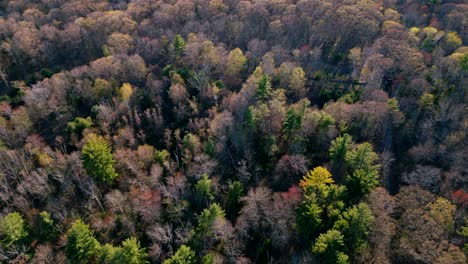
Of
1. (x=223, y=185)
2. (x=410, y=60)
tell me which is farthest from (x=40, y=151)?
(x=410, y=60)

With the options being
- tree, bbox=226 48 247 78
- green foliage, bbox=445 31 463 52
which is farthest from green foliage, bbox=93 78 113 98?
green foliage, bbox=445 31 463 52

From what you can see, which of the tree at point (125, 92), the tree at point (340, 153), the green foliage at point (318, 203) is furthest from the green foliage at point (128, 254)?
the tree at point (125, 92)

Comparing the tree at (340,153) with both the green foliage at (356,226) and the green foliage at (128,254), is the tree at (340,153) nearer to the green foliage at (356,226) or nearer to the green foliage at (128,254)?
the green foliage at (356,226)

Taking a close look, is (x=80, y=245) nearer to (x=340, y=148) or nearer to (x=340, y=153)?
(x=340, y=153)

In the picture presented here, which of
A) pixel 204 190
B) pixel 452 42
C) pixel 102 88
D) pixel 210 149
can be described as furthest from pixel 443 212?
pixel 102 88

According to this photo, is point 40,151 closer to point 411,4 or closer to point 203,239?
point 203,239

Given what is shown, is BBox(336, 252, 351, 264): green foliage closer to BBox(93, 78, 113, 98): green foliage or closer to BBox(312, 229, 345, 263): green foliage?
BBox(312, 229, 345, 263): green foliage
